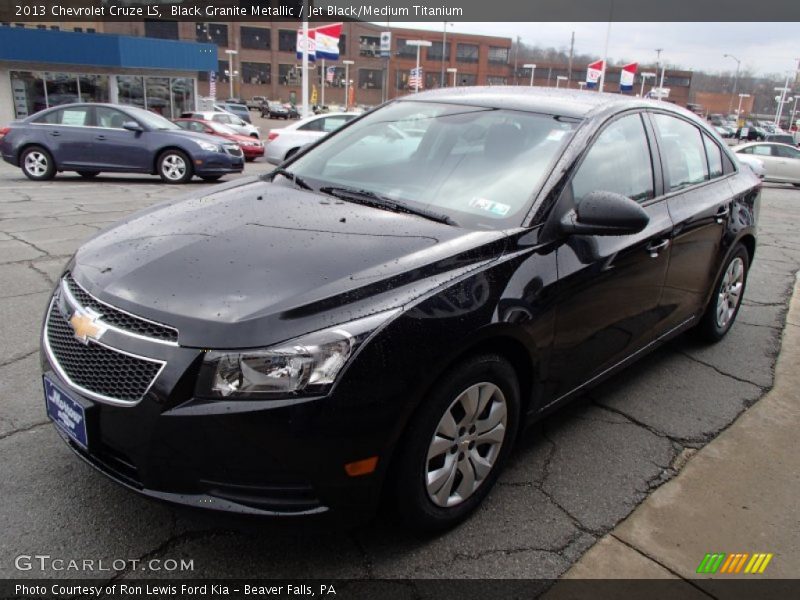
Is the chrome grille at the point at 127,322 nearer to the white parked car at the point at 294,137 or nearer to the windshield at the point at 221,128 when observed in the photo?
the white parked car at the point at 294,137

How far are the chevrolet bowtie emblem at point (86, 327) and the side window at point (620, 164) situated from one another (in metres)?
2.01

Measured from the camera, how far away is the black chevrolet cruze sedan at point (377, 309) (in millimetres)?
1904

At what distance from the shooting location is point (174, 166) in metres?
12.3

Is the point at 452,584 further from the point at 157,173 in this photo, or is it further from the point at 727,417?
the point at 157,173

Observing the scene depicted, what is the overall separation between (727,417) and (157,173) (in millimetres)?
11514

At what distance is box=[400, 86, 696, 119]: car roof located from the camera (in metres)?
3.18

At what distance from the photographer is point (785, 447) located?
3.27 m

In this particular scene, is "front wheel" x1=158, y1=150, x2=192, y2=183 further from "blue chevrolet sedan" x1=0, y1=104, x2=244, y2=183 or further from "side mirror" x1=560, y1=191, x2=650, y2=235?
"side mirror" x1=560, y1=191, x2=650, y2=235

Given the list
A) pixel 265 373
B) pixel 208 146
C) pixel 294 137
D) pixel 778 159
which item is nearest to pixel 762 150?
pixel 778 159

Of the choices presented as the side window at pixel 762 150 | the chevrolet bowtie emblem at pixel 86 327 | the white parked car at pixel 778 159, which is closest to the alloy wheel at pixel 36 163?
the chevrolet bowtie emblem at pixel 86 327

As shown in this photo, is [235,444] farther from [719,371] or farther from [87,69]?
[87,69]

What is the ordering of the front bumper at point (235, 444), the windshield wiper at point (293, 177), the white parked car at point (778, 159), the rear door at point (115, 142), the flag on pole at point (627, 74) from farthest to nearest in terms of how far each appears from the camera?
the flag on pole at point (627, 74)
the white parked car at point (778, 159)
the rear door at point (115, 142)
the windshield wiper at point (293, 177)
the front bumper at point (235, 444)

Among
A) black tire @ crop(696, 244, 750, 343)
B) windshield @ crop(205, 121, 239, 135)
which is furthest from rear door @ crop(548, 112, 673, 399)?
windshield @ crop(205, 121, 239, 135)

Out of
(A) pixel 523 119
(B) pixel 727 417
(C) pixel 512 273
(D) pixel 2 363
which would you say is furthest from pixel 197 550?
(B) pixel 727 417
